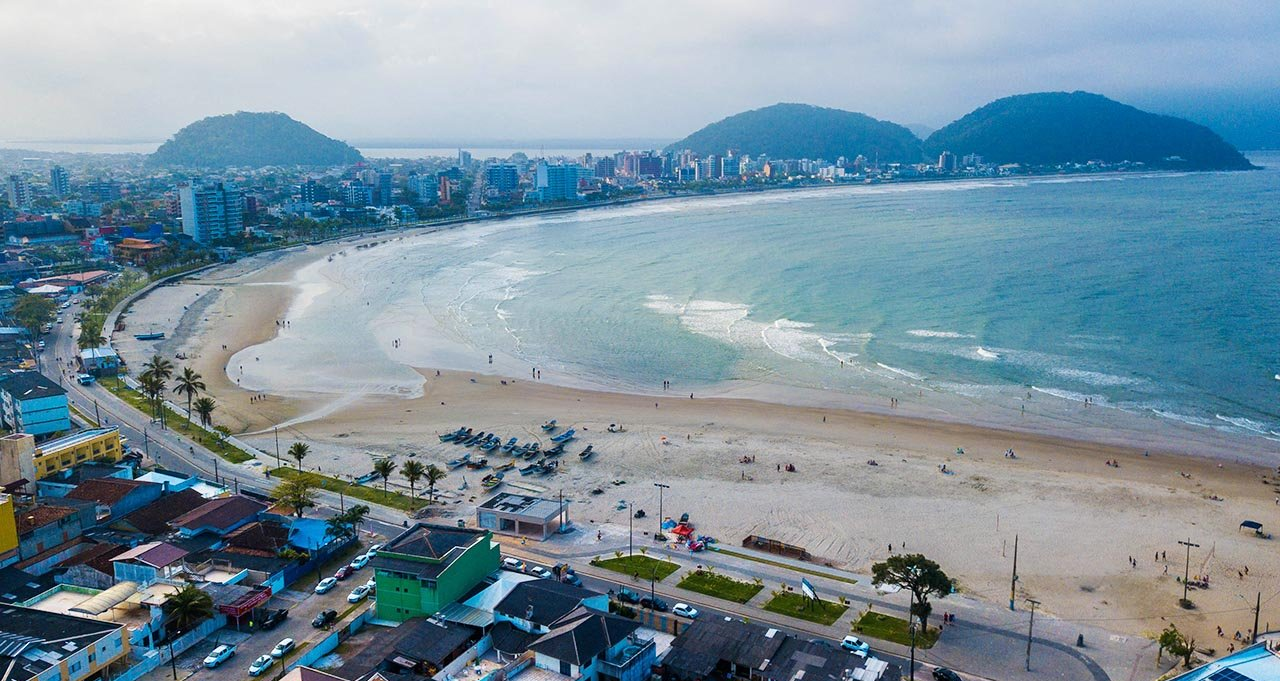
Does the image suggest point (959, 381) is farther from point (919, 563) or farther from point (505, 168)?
point (505, 168)

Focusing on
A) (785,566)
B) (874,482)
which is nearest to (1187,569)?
(874,482)

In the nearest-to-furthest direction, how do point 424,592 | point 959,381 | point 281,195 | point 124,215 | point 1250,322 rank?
1. point 424,592
2. point 959,381
3. point 1250,322
4. point 124,215
5. point 281,195

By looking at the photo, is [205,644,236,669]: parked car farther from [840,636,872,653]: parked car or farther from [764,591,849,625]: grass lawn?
[840,636,872,653]: parked car

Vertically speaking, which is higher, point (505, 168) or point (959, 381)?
point (505, 168)

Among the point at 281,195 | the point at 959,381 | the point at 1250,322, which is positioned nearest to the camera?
the point at 959,381

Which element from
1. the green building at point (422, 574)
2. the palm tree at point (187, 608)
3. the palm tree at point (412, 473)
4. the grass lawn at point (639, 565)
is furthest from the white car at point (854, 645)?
the palm tree at point (412, 473)

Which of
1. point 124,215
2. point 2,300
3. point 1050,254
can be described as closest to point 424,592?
point 2,300

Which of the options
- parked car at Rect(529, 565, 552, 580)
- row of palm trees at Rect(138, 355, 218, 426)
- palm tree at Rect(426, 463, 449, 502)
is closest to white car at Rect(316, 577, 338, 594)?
parked car at Rect(529, 565, 552, 580)
